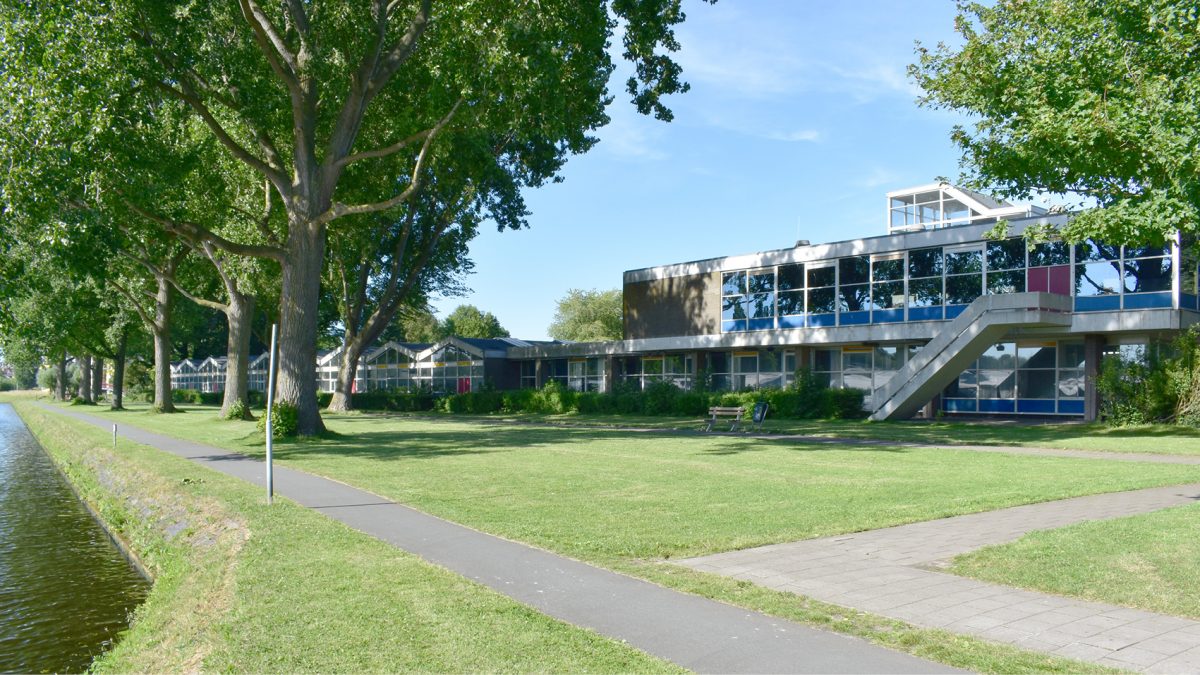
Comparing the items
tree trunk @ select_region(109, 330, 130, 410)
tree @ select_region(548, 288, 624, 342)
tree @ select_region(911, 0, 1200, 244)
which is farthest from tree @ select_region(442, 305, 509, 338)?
tree @ select_region(911, 0, 1200, 244)

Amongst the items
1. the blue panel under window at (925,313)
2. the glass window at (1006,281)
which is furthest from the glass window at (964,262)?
the blue panel under window at (925,313)

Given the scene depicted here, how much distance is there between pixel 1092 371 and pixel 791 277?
463 inches

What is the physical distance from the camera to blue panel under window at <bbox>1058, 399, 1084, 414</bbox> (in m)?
30.0

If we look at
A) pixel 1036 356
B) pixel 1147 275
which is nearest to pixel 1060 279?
pixel 1147 275

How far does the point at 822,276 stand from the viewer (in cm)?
3534

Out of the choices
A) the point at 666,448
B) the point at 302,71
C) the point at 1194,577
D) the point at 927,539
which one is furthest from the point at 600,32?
the point at 1194,577

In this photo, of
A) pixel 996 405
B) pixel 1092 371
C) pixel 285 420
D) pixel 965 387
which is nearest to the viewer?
pixel 285 420

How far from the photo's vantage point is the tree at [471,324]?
289ft

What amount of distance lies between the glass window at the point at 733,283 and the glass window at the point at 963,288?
9078 millimetres

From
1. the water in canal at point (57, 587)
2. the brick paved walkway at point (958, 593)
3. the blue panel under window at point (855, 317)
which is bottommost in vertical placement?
the water in canal at point (57, 587)

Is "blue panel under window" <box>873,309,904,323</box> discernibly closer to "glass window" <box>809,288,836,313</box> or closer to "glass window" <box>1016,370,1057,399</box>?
"glass window" <box>809,288,836,313</box>

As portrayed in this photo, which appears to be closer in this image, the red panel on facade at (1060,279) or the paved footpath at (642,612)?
the paved footpath at (642,612)

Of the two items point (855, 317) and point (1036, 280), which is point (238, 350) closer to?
point (855, 317)

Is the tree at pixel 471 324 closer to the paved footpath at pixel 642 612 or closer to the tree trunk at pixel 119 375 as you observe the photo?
the tree trunk at pixel 119 375
